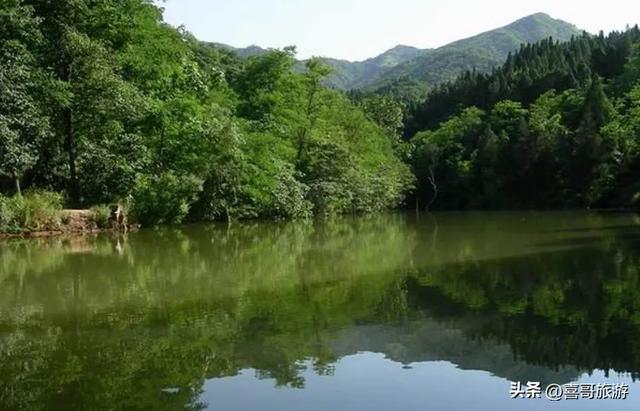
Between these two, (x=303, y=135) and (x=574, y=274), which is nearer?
(x=574, y=274)

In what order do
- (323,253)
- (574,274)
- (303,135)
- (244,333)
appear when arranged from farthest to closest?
1. (303,135)
2. (323,253)
3. (574,274)
4. (244,333)

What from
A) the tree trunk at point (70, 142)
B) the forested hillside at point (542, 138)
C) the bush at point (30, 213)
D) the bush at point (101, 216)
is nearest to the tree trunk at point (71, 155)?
the tree trunk at point (70, 142)

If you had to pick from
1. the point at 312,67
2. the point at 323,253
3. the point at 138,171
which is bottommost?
the point at 323,253

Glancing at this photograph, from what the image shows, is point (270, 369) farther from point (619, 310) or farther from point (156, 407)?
point (619, 310)

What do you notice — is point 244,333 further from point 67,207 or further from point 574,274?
point 67,207

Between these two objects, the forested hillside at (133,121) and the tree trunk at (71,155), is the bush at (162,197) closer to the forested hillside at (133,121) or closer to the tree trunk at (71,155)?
the forested hillside at (133,121)

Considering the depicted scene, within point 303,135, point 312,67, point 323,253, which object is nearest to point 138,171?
point 323,253

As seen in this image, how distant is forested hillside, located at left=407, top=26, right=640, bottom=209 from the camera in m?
48.4

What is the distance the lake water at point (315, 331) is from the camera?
230 inches

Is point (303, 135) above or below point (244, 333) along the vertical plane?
above

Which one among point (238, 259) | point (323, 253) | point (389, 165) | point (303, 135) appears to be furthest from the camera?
point (389, 165)

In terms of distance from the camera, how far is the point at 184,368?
657 cm

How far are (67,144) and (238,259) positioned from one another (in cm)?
1312

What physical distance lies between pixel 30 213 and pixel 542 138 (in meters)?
43.6
